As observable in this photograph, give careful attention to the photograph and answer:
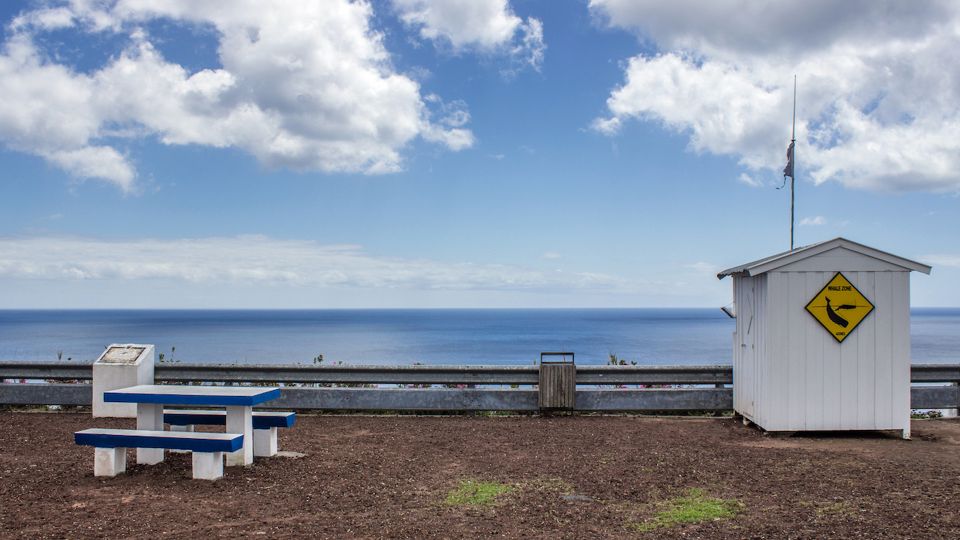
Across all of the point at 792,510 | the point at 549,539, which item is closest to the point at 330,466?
the point at 549,539

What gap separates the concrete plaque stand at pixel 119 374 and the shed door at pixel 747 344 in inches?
341

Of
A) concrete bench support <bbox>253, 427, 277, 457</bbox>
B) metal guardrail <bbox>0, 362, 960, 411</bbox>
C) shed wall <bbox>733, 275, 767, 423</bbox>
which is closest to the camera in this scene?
concrete bench support <bbox>253, 427, 277, 457</bbox>

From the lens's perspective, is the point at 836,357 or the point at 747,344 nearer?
the point at 836,357

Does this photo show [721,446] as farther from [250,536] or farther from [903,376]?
[250,536]

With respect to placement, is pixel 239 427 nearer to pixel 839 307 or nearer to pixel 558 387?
pixel 558 387

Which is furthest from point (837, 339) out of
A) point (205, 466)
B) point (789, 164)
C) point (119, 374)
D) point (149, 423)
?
point (119, 374)

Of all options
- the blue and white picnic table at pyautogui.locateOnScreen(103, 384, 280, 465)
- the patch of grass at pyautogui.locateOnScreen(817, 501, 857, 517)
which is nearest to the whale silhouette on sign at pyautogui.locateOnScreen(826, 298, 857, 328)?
the patch of grass at pyautogui.locateOnScreen(817, 501, 857, 517)

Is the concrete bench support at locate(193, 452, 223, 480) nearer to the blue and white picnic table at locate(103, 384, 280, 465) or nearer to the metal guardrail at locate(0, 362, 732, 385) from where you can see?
the blue and white picnic table at locate(103, 384, 280, 465)

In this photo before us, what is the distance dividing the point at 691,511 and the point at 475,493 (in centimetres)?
182

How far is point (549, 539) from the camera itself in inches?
202

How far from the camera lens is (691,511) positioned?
19.3 ft

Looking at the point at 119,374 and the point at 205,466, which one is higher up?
the point at 119,374

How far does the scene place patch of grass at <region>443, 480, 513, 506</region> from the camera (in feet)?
20.2

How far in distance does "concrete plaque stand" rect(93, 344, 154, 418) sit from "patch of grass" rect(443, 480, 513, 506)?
6.26 m
